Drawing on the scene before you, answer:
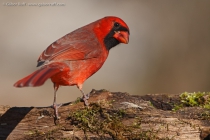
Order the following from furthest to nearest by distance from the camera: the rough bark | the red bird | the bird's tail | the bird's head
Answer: the bird's head < the red bird < the rough bark < the bird's tail

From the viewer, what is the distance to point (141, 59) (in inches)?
321

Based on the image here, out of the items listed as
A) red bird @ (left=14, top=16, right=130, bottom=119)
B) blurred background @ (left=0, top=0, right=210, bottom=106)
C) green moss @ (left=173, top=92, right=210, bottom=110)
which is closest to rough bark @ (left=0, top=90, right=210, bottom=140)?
red bird @ (left=14, top=16, right=130, bottom=119)

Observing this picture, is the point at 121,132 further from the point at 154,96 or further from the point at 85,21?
the point at 85,21

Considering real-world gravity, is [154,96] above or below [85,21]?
below

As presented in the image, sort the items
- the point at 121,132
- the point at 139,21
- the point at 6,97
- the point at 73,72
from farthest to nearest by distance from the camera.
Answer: the point at 139,21, the point at 6,97, the point at 73,72, the point at 121,132

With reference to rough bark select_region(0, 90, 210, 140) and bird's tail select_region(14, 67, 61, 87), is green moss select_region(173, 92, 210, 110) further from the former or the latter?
bird's tail select_region(14, 67, 61, 87)

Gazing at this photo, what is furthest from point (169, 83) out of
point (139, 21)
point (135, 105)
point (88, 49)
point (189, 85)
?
point (135, 105)

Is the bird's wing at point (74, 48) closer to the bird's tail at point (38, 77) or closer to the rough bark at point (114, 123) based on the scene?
the bird's tail at point (38, 77)

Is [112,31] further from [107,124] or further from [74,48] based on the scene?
[107,124]

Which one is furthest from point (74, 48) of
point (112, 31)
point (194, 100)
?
point (194, 100)

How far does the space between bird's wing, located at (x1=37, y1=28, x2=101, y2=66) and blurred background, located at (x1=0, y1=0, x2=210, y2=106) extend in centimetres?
294

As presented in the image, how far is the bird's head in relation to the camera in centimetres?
438

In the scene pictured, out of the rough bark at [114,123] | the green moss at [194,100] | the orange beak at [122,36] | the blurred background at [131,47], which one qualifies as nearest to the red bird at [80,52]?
the orange beak at [122,36]

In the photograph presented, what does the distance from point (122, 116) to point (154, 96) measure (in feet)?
2.61
